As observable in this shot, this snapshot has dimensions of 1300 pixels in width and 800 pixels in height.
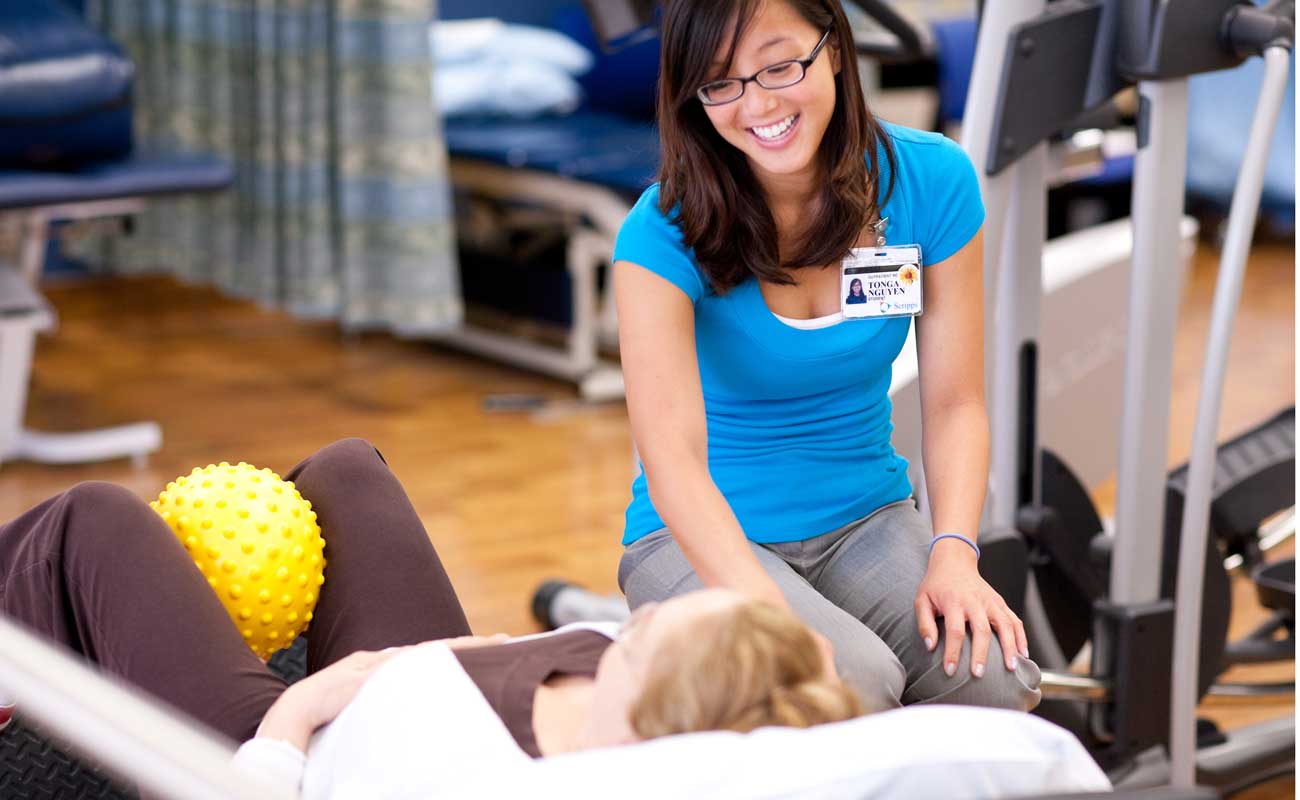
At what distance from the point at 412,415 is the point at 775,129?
2.48 meters

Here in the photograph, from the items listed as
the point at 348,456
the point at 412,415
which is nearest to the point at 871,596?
the point at 348,456

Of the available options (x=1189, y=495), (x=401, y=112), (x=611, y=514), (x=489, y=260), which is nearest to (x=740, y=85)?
(x=1189, y=495)

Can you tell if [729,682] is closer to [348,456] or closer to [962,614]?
[962,614]

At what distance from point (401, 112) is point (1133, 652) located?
2.47 meters

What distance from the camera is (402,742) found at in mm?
1077

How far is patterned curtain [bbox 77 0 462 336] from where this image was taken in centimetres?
389

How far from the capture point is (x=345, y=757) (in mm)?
1098

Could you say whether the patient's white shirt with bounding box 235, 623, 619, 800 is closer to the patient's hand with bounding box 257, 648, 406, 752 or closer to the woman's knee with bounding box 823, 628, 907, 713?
the patient's hand with bounding box 257, 648, 406, 752

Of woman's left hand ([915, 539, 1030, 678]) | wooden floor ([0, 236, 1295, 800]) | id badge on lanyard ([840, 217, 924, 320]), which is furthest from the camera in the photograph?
wooden floor ([0, 236, 1295, 800])

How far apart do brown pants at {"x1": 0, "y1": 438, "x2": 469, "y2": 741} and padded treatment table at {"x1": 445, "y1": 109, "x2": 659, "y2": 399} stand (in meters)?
2.20

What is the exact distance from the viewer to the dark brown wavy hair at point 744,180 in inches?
56.2

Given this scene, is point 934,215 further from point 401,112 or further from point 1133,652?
point 401,112

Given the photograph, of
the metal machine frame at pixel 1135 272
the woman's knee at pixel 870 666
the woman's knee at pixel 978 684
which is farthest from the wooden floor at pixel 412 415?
the woman's knee at pixel 870 666

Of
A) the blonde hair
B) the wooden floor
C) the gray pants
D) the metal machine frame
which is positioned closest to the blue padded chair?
the wooden floor
